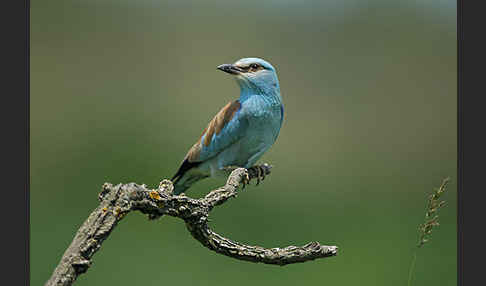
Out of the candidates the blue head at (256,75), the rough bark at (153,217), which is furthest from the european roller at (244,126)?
the rough bark at (153,217)

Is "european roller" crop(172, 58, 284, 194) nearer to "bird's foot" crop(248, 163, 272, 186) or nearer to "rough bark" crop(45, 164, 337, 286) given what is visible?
"bird's foot" crop(248, 163, 272, 186)

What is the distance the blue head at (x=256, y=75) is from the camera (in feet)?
12.5

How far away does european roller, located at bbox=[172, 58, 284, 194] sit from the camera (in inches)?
149

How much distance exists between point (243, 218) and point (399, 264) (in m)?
1.92

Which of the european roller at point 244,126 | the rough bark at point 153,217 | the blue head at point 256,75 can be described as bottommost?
the rough bark at point 153,217

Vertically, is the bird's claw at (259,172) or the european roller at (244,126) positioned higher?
the european roller at (244,126)

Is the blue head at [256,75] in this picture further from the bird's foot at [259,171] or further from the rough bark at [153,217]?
the rough bark at [153,217]

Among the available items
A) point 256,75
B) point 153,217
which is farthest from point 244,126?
point 153,217

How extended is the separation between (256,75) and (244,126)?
361 millimetres

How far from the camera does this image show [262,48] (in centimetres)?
914

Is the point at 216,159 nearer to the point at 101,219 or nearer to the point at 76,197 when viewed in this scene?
the point at 101,219

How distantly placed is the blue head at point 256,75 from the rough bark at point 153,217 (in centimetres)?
111

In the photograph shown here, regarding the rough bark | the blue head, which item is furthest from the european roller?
the rough bark

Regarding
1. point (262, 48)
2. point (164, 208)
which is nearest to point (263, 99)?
point (164, 208)
